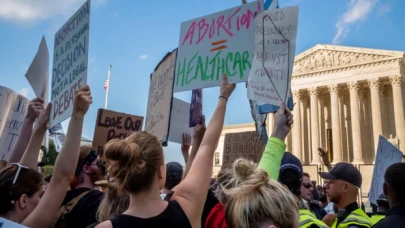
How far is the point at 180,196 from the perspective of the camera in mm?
1775

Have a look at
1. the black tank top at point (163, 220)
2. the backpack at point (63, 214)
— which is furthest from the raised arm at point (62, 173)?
the black tank top at point (163, 220)

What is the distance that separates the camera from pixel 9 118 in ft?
13.0

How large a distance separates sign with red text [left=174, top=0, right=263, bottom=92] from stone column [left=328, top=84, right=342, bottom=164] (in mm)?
32467

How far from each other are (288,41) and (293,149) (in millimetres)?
33715

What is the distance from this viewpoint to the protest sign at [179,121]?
3.89 metres

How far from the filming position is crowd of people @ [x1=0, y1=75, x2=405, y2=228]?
1.64 metres

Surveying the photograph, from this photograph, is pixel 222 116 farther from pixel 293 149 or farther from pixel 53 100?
pixel 293 149

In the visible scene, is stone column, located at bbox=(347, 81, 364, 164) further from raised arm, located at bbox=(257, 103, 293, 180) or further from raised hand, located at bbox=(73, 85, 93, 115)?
raised hand, located at bbox=(73, 85, 93, 115)

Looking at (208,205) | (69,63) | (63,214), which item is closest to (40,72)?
(69,63)

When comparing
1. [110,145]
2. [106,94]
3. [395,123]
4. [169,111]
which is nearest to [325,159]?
[169,111]

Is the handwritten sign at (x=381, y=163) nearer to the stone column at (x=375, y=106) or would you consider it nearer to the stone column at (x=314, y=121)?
the stone column at (x=375, y=106)

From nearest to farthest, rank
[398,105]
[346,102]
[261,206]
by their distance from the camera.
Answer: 1. [261,206]
2. [398,105]
3. [346,102]

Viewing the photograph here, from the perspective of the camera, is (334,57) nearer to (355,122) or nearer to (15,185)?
(355,122)

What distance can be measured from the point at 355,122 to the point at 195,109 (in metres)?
32.8
